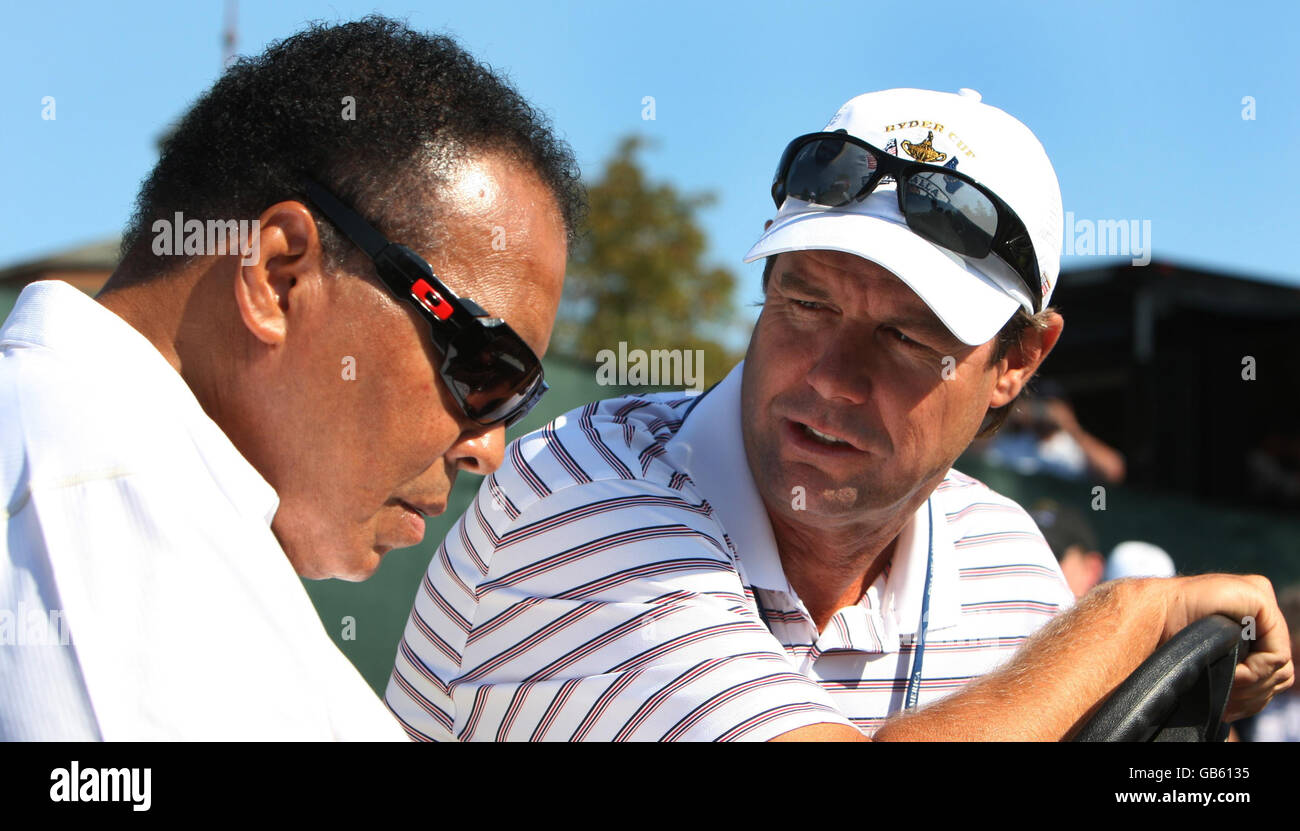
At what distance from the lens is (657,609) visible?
6.42 ft

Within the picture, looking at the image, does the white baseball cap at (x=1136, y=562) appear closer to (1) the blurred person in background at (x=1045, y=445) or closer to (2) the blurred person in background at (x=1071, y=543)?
(2) the blurred person in background at (x=1071, y=543)

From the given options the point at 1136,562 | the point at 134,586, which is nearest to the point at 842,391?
the point at 134,586

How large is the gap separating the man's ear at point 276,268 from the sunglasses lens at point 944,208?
1.16 meters

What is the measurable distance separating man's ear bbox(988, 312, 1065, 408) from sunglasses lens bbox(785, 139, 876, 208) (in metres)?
0.57

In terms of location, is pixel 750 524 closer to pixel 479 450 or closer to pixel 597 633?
pixel 597 633

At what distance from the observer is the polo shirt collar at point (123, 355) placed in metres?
1.34

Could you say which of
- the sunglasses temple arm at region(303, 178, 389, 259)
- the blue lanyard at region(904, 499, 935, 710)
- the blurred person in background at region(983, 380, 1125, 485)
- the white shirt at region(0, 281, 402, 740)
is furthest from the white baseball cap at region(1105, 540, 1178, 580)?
Result: the white shirt at region(0, 281, 402, 740)

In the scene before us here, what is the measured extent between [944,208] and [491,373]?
1.01m

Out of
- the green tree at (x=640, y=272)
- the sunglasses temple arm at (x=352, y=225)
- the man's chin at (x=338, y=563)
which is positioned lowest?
the man's chin at (x=338, y=563)

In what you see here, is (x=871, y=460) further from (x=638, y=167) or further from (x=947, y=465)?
(x=638, y=167)

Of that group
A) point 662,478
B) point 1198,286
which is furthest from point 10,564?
point 1198,286

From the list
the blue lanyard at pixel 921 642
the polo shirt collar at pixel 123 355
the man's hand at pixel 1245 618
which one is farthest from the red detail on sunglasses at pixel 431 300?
the man's hand at pixel 1245 618

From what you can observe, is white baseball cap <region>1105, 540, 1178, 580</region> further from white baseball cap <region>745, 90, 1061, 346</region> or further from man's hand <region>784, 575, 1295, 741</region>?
white baseball cap <region>745, 90, 1061, 346</region>
